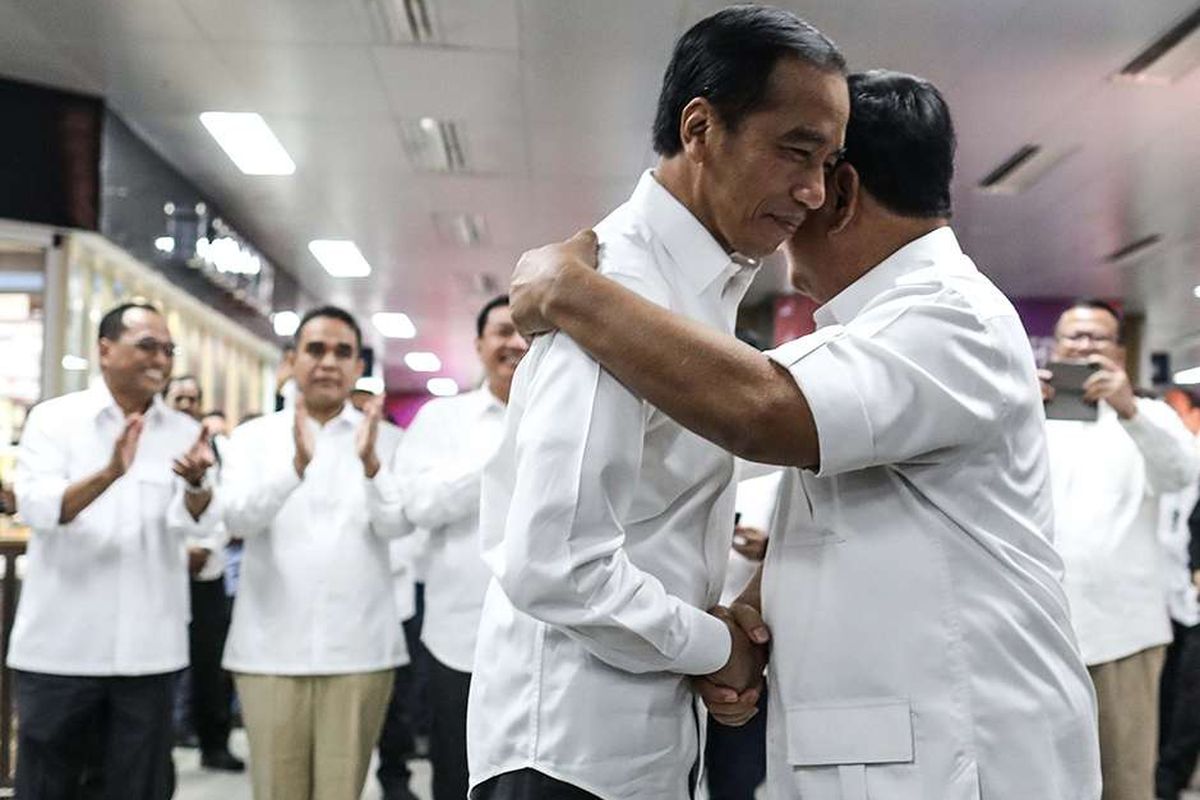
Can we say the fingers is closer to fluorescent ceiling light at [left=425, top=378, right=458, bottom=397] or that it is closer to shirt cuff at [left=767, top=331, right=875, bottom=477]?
shirt cuff at [left=767, top=331, right=875, bottom=477]

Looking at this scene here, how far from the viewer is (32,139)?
578 centimetres

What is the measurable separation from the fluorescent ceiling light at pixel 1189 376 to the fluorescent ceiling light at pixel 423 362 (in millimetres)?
9704

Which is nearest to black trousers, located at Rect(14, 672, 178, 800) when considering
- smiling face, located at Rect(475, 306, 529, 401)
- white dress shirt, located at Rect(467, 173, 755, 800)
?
smiling face, located at Rect(475, 306, 529, 401)

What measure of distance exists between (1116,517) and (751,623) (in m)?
2.37

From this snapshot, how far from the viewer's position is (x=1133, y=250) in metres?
8.77

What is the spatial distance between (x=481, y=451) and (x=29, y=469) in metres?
1.30

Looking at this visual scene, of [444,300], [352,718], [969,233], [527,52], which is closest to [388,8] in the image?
[527,52]

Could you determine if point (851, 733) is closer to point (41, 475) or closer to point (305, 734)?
point (305, 734)

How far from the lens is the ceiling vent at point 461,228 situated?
827 centimetres

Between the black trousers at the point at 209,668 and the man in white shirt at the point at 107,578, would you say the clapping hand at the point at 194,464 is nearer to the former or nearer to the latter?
the man in white shirt at the point at 107,578

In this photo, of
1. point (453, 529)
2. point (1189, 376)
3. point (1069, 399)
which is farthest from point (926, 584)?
point (1189, 376)

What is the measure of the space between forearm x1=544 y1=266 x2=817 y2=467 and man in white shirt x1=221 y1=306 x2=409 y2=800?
87.0 inches

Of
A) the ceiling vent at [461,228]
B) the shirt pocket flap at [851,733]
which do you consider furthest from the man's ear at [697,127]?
the ceiling vent at [461,228]

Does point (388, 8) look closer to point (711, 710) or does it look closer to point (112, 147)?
point (112, 147)
